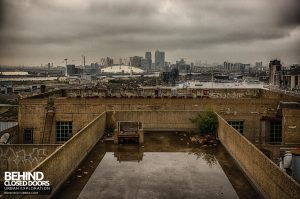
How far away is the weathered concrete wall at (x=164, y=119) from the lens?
2114 cm

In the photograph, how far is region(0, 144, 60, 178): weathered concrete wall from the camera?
54.9 feet

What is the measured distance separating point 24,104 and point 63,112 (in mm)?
3114

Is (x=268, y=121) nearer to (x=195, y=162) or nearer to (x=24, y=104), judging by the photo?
(x=195, y=162)

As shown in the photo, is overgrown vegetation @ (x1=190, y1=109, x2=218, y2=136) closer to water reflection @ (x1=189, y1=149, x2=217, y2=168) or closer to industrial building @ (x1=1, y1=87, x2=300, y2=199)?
industrial building @ (x1=1, y1=87, x2=300, y2=199)

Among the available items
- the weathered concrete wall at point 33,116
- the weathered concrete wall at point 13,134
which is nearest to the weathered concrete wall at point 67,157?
the weathered concrete wall at point 33,116

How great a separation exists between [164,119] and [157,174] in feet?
28.3

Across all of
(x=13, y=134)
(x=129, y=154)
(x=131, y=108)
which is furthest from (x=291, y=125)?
(x=13, y=134)

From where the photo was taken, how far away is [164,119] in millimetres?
21156

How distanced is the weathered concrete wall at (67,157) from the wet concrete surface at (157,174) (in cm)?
29

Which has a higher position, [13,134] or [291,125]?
[291,125]

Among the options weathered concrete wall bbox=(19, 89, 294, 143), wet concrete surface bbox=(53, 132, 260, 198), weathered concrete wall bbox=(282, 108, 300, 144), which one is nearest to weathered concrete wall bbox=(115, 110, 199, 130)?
wet concrete surface bbox=(53, 132, 260, 198)

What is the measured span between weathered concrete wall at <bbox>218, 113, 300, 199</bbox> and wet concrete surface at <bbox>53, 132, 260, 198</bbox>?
0.35 metres

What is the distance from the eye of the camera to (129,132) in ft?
61.0

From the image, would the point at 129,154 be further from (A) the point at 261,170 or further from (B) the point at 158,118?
(A) the point at 261,170
